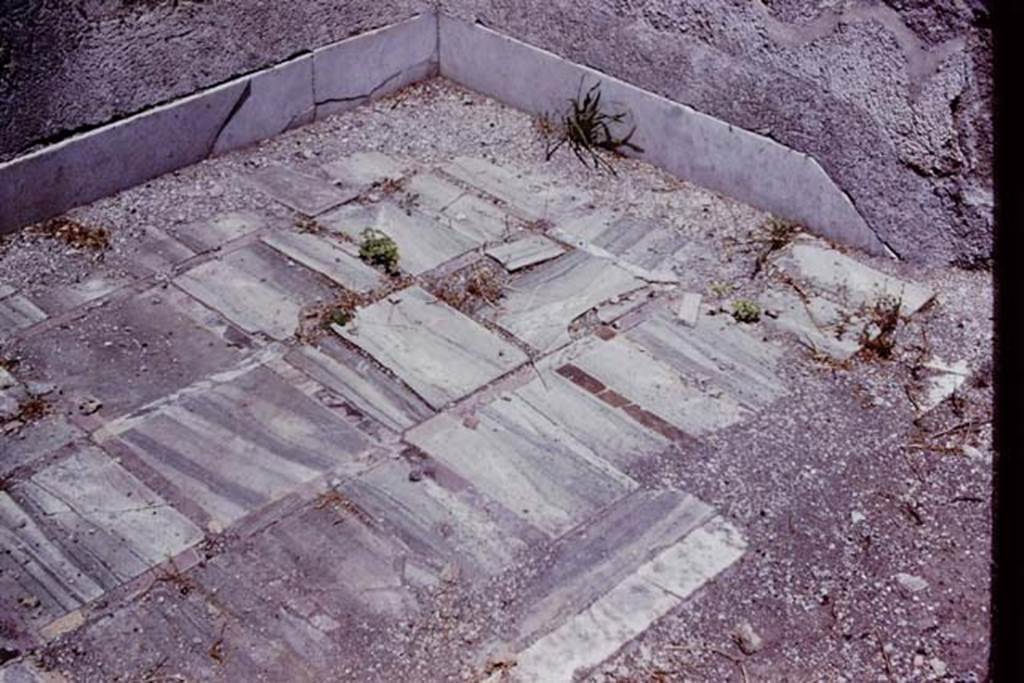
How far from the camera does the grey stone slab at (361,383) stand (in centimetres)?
355

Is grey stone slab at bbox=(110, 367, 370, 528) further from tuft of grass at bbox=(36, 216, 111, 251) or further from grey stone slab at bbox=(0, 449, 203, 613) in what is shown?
tuft of grass at bbox=(36, 216, 111, 251)

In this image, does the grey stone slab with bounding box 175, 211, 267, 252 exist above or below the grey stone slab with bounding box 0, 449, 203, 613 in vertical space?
above

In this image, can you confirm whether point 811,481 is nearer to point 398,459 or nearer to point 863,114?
point 398,459

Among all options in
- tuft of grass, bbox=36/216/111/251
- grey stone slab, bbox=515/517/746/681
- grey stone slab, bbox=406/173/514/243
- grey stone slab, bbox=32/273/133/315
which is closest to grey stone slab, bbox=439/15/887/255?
grey stone slab, bbox=406/173/514/243

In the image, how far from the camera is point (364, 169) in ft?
15.6

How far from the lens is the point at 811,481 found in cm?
333

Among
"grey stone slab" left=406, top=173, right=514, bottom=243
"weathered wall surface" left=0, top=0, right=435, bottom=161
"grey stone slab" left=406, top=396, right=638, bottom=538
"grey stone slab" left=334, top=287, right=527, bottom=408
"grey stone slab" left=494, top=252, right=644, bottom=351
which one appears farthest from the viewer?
"grey stone slab" left=406, top=173, right=514, bottom=243

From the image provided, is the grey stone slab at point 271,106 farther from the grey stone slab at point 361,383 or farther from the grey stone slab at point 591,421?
the grey stone slab at point 591,421

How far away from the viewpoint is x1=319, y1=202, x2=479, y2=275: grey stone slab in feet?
13.8

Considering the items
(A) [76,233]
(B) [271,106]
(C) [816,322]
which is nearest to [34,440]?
(A) [76,233]

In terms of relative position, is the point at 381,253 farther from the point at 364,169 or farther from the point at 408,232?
the point at 364,169

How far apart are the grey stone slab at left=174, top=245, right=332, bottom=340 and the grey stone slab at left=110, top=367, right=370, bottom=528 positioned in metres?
0.29

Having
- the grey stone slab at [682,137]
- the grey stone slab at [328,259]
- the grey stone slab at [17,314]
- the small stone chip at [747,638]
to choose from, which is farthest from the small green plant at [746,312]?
the grey stone slab at [17,314]

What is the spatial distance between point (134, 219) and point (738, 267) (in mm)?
2056
